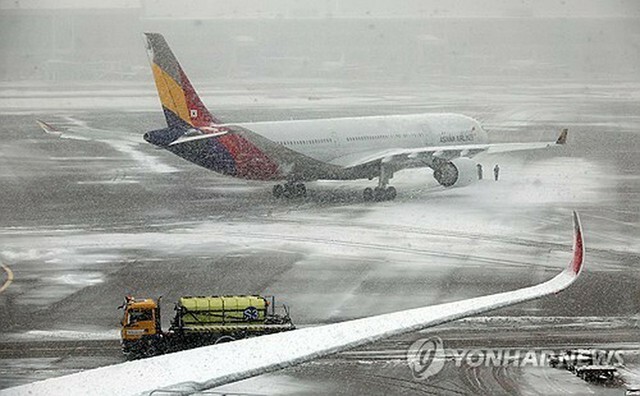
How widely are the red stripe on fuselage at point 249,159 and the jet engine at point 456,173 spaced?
520 centimetres

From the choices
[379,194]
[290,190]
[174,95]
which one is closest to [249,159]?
[290,190]

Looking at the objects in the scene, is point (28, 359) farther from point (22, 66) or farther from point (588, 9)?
point (22, 66)

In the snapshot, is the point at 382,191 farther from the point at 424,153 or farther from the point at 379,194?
the point at 424,153

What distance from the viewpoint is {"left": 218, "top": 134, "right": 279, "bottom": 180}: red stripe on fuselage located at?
33.4 meters

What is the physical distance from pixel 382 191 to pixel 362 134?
6.69ft

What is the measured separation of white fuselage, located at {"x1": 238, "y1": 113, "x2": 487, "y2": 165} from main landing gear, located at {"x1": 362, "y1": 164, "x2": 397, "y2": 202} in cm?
84

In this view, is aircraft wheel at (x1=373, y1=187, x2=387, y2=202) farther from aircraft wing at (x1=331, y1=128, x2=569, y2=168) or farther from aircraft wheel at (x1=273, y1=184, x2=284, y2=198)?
aircraft wheel at (x1=273, y1=184, x2=284, y2=198)

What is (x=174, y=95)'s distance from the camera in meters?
34.5

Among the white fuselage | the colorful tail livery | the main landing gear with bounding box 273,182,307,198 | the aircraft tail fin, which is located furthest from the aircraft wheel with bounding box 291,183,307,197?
the aircraft tail fin

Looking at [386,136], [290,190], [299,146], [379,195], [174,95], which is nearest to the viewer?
[299,146]

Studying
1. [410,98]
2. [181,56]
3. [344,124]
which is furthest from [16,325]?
[181,56]

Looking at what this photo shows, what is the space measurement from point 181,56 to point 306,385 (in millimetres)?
63298

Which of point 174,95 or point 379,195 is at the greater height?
point 174,95

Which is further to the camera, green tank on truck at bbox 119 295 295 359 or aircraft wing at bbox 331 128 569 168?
aircraft wing at bbox 331 128 569 168
